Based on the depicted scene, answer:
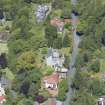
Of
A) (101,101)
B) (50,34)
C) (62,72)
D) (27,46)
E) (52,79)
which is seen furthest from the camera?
(50,34)

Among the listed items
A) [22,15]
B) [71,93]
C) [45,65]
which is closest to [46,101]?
[71,93]

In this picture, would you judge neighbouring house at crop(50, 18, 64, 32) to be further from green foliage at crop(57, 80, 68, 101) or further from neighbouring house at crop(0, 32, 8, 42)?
green foliage at crop(57, 80, 68, 101)

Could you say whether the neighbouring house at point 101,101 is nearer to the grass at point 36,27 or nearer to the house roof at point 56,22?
the grass at point 36,27

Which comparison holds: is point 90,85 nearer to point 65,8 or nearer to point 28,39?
point 28,39

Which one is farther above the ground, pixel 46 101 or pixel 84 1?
pixel 84 1

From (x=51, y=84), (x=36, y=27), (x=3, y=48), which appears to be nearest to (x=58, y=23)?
(x=36, y=27)

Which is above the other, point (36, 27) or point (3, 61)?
point (36, 27)

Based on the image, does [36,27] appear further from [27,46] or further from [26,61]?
[26,61]
